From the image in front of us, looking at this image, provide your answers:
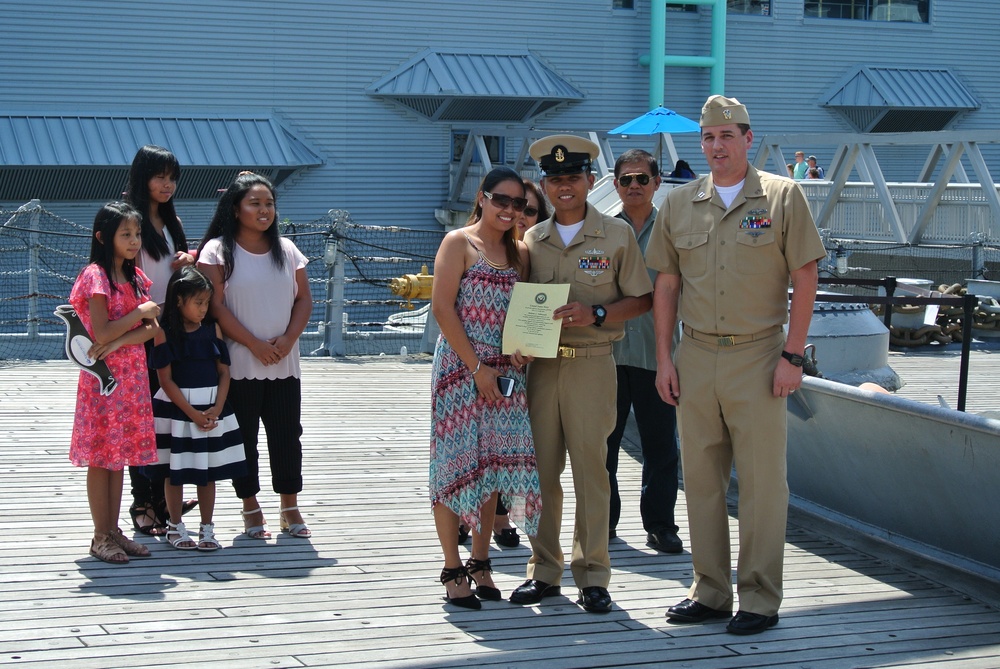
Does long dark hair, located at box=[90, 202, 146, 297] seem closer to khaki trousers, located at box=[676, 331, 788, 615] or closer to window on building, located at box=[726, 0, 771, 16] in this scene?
khaki trousers, located at box=[676, 331, 788, 615]

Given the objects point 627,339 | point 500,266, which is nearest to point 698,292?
point 500,266

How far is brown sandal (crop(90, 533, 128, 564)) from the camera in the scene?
4703 millimetres

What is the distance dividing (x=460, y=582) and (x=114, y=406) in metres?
1.61

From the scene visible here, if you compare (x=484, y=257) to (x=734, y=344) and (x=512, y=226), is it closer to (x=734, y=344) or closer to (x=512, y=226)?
(x=512, y=226)

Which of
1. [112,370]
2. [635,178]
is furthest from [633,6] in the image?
[112,370]

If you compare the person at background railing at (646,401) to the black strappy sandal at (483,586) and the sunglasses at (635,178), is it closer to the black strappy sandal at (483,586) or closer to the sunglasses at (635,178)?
the sunglasses at (635,178)

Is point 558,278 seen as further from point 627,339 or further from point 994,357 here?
point 994,357

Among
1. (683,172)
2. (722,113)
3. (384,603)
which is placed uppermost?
(683,172)

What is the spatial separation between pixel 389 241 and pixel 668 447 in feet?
57.2

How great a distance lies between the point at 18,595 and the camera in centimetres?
428

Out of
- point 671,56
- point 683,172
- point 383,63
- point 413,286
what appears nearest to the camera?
point 683,172

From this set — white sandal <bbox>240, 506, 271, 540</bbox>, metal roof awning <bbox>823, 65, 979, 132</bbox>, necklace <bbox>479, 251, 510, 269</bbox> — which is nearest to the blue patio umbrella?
metal roof awning <bbox>823, 65, 979, 132</bbox>

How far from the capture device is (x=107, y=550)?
473 cm

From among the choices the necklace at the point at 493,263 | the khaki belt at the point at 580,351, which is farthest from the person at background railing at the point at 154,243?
the khaki belt at the point at 580,351
